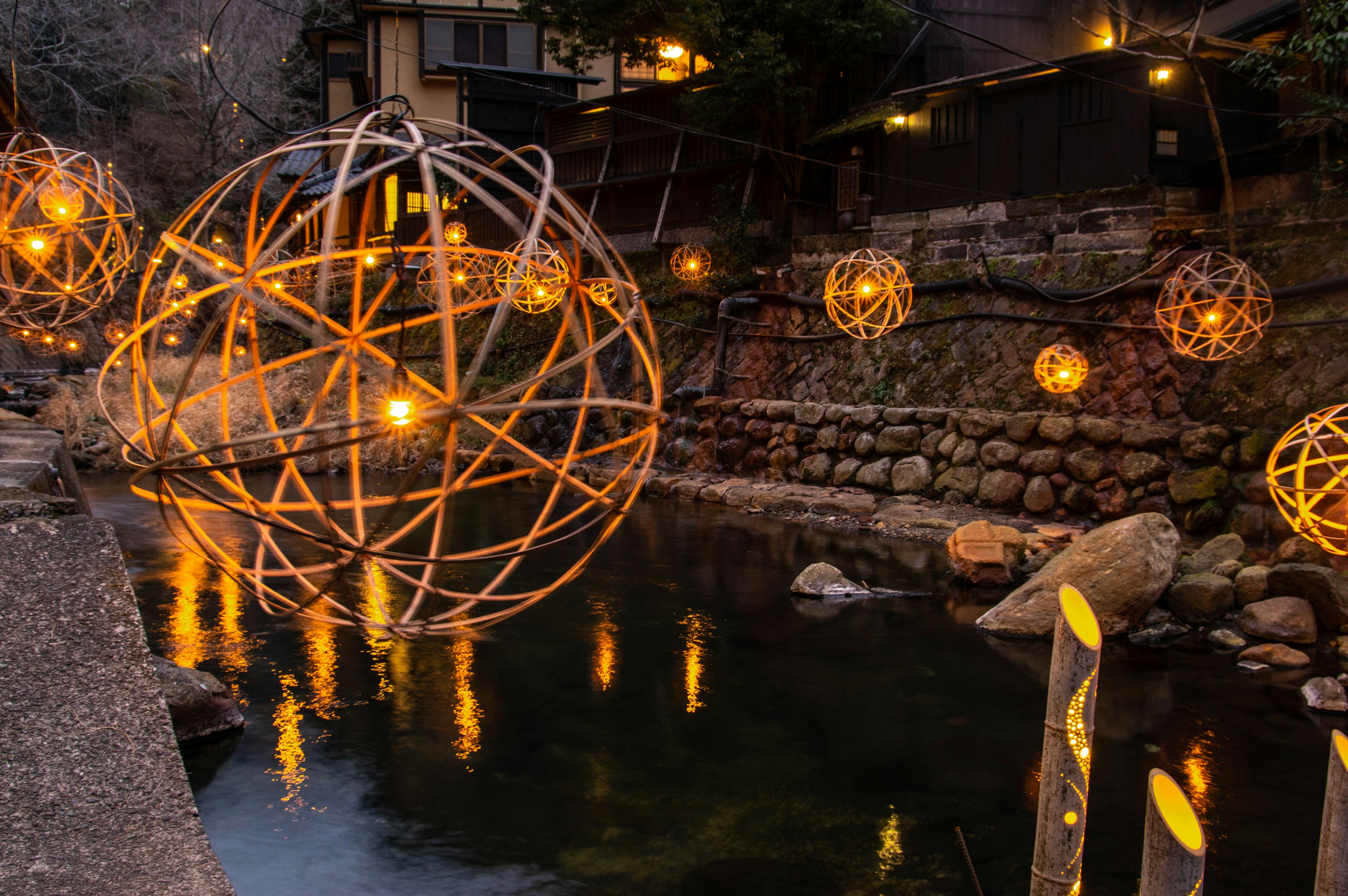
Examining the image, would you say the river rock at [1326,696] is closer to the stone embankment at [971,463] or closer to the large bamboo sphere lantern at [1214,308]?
the stone embankment at [971,463]

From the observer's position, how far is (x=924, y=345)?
1466 cm

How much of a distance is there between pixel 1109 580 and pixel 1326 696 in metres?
1.84

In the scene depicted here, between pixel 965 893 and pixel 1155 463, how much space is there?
26.5ft

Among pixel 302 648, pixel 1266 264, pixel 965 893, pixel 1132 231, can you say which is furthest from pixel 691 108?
pixel 965 893

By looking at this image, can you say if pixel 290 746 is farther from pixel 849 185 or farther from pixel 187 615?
pixel 849 185

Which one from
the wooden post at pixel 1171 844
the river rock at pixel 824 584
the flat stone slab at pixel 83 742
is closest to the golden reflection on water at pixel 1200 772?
the wooden post at pixel 1171 844

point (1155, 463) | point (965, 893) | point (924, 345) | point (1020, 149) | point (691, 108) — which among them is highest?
point (691, 108)

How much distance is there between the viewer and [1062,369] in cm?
1195

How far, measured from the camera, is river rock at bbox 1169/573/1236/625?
27.0ft

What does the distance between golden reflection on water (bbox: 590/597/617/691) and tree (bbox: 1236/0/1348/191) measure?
893cm

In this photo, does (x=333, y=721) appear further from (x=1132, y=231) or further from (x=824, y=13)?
(x=824, y=13)

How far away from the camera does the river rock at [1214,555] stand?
360 inches

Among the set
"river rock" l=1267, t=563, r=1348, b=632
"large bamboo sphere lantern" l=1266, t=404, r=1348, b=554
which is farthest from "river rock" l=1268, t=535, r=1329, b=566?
"river rock" l=1267, t=563, r=1348, b=632

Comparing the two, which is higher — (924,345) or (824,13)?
(824,13)
